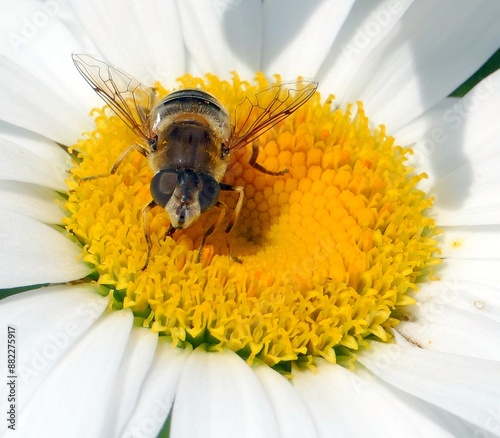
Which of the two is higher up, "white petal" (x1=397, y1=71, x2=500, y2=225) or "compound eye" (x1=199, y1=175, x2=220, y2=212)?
"white petal" (x1=397, y1=71, x2=500, y2=225)

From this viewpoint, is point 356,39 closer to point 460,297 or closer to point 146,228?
point 460,297

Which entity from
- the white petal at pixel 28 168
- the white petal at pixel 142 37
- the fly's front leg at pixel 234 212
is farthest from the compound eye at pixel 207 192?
the white petal at pixel 142 37

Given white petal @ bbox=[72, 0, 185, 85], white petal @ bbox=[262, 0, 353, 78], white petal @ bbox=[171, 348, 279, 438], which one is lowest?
white petal @ bbox=[171, 348, 279, 438]

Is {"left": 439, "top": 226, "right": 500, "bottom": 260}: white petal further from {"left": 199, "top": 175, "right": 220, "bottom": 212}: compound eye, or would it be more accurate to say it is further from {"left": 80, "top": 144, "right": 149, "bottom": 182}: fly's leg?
{"left": 80, "top": 144, "right": 149, "bottom": 182}: fly's leg

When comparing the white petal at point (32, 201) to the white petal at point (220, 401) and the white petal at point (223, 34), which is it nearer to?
the white petal at point (220, 401)

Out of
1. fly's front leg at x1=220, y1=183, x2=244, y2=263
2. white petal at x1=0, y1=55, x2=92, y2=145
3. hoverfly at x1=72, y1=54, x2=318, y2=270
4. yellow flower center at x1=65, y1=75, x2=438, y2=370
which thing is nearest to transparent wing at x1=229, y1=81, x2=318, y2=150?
hoverfly at x1=72, y1=54, x2=318, y2=270
